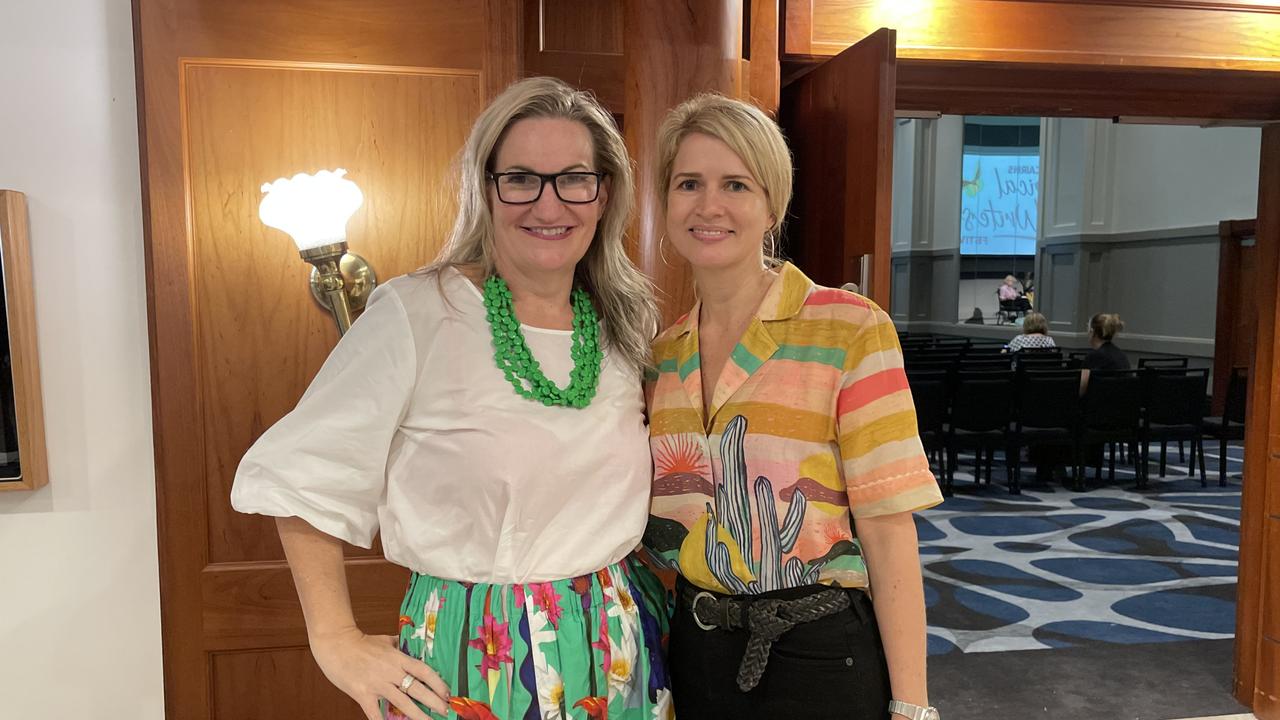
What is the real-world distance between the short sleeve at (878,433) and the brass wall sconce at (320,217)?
1.44 m

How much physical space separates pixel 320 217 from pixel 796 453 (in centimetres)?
156

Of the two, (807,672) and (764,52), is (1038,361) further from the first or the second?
(807,672)

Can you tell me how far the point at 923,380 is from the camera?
271 inches

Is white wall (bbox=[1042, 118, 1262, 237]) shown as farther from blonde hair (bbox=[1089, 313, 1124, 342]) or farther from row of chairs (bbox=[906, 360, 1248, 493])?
row of chairs (bbox=[906, 360, 1248, 493])

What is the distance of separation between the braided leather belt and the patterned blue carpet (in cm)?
303

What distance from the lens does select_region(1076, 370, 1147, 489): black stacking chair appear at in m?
7.06

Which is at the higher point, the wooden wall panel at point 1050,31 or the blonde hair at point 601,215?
the wooden wall panel at point 1050,31

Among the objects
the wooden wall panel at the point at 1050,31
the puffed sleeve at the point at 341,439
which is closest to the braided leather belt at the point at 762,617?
the puffed sleeve at the point at 341,439

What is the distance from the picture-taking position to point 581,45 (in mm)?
2896

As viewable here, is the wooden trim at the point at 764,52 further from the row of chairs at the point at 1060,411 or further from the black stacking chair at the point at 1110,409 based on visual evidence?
the black stacking chair at the point at 1110,409

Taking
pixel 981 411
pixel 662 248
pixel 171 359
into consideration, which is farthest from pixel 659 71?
pixel 981 411

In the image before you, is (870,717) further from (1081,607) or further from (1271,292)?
(1081,607)

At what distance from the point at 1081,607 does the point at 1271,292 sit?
187 cm

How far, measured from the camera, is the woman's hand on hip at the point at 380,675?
4.38 feet
